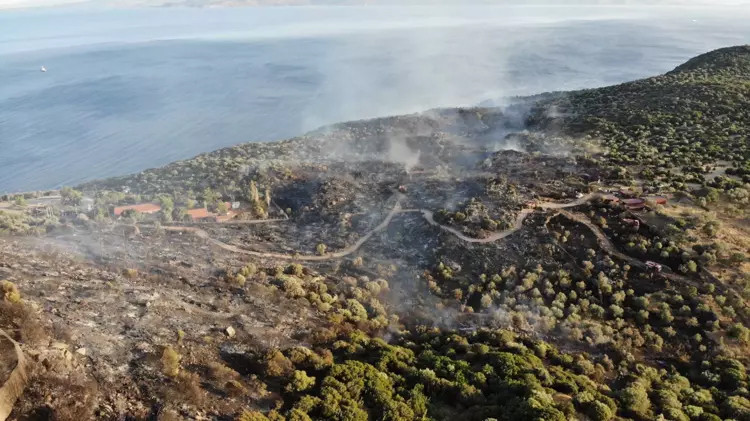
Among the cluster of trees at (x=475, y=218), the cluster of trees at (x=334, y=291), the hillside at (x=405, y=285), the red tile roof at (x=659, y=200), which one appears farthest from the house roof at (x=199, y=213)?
the red tile roof at (x=659, y=200)

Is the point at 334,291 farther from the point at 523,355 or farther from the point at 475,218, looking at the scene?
the point at 475,218

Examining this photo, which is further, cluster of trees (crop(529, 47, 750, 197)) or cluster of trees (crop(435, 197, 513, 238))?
cluster of trees (crop(529, 47, 750, 197))

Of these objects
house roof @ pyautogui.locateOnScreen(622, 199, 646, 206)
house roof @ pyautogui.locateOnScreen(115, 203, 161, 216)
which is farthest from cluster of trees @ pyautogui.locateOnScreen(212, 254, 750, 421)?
house roof @ pyautogui.locateOnScreen(115, 203, 161, 216)

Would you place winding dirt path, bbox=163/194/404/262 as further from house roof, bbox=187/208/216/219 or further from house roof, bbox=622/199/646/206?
house roof, bbox=622/199/646/206

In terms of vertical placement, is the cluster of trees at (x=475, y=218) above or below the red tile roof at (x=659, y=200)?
below

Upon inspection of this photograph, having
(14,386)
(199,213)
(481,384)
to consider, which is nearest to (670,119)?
(481,384)

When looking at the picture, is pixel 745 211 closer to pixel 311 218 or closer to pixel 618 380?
pixel 618 380

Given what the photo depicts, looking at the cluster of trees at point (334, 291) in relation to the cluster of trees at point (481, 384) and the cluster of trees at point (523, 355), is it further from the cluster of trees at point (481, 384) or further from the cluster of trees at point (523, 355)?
the cluster of trees at point (481, 384)

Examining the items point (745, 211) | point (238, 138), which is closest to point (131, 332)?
point (745, 211)
